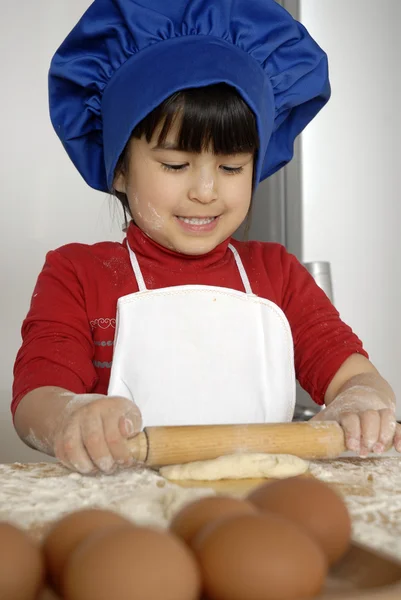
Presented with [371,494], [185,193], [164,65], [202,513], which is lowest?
[371,494]

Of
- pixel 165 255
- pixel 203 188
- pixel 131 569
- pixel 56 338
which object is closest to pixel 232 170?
pixel 203 188

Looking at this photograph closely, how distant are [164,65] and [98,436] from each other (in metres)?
0.52

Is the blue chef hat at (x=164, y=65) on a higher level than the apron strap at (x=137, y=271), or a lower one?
higher

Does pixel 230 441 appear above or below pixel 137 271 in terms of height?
below

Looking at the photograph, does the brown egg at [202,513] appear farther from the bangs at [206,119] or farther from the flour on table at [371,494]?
the bangs at [206,119]

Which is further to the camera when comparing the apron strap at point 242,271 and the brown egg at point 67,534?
the apron strap at point 242,271

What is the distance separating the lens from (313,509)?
431 millimetres

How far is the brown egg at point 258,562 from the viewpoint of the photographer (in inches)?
13.3

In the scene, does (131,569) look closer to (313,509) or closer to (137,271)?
(313,509)

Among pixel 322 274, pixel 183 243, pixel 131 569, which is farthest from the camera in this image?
pixel 322 274

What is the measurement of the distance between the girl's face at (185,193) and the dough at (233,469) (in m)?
0.41

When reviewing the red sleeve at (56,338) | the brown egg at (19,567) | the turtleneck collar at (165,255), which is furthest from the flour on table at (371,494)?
the turtleneck collar at (165,255)

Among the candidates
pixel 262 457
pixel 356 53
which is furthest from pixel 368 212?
pixel 262 457

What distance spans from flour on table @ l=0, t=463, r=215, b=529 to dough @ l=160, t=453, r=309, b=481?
0.02 m
